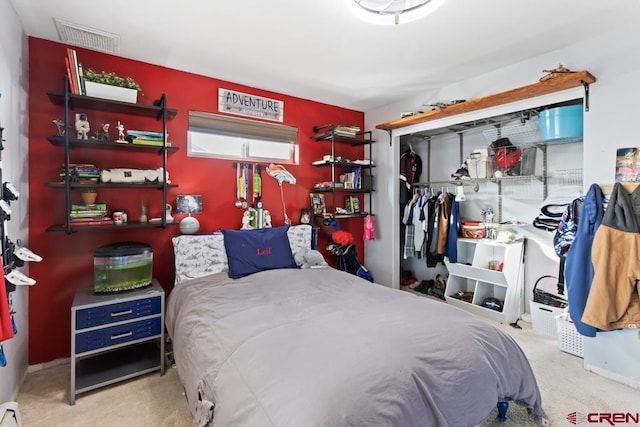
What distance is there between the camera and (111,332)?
210 cm

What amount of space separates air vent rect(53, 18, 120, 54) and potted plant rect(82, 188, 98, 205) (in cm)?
112

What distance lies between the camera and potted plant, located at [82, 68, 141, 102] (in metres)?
2.28

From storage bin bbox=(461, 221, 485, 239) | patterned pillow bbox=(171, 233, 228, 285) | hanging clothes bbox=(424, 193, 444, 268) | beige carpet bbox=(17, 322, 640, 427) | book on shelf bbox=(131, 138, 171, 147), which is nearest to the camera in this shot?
beige carpet bbox=(17, 322, 640, 427)

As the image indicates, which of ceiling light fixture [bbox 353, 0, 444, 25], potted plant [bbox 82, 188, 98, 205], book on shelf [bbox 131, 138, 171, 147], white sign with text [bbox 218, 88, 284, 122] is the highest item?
ceiling light fixture [bbox 353, 0, 444, 25]

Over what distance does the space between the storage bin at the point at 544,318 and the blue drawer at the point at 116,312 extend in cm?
327

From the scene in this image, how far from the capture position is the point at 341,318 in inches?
65.1

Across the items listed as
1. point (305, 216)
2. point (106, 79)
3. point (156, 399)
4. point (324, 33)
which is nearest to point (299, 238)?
point (305, 216)

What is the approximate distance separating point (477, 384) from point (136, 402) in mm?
2003

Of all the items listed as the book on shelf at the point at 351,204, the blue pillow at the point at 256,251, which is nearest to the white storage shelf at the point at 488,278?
the book on shelf at the point at 351,204

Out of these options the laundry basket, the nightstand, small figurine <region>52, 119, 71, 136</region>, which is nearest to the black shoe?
the laundry basket

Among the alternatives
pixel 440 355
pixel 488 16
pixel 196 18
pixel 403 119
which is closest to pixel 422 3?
pixel 488 16

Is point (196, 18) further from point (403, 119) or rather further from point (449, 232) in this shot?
point (449, 232)

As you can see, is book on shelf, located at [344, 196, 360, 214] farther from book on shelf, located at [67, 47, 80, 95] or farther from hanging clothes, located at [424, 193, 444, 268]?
book on shelf, located at [67, 47, 80, 95]

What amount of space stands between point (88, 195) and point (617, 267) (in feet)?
12.5
